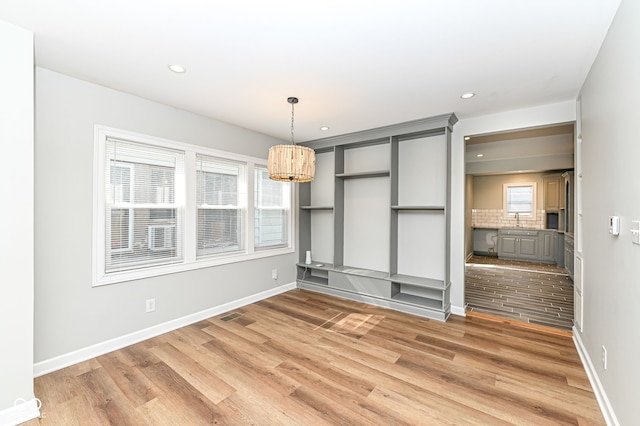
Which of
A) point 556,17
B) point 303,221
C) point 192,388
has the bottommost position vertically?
point 192,388

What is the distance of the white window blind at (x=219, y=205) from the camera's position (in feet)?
11.8

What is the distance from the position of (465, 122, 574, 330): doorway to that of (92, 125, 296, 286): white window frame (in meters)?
3.15

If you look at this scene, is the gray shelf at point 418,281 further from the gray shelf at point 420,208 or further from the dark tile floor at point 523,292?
the gray shelf at point 420,208

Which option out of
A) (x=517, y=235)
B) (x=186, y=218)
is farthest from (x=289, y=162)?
(x=517, y=235)

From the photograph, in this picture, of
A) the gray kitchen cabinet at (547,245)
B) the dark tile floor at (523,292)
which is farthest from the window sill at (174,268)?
the gray kitchen cabinet at (547,245)

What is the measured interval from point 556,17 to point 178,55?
2625 mm

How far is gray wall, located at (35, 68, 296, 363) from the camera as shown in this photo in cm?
239

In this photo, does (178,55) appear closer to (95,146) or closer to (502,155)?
(95,146)

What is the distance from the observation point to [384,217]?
4.41m

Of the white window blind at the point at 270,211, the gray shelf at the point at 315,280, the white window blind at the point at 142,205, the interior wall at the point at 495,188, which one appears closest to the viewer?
the white window blind at the point at 142,205

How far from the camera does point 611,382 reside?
1822mm

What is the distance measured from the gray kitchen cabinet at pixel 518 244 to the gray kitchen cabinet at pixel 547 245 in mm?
105

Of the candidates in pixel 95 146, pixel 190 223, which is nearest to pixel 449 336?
pixel 190 223
